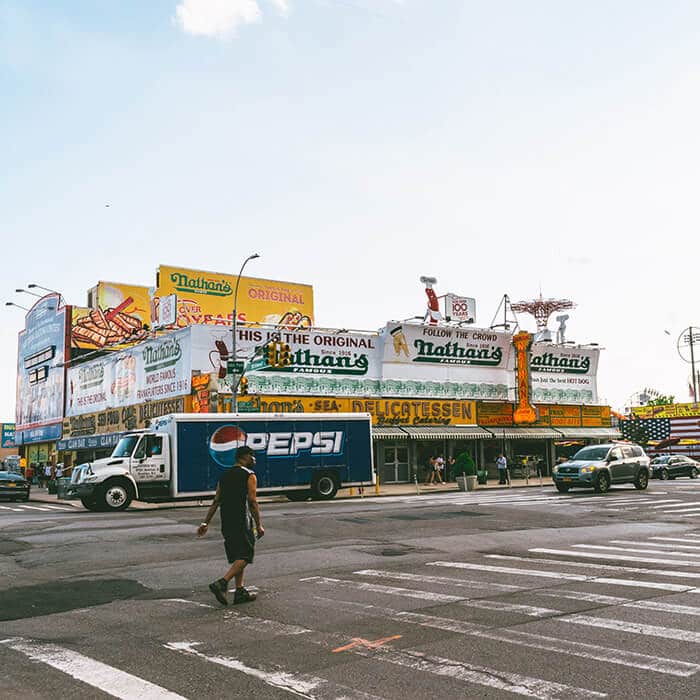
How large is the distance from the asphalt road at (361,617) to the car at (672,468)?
34691mm

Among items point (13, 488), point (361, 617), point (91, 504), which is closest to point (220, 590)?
point (361, 617)

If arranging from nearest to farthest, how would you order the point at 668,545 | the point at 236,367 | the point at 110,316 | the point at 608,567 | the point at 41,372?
the point at 608,567
the point at 668,545
the point at 236,367
the point at 110,316
the point at 41,372

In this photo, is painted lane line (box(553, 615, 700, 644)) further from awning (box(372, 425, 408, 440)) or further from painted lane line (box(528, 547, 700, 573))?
awning (box(372, 425, 408, 440))

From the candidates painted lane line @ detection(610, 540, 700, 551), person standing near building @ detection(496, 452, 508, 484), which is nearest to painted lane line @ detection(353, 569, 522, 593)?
painted lane line @ detection(610, 540, 700, 551)

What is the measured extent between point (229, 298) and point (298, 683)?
63.8 m

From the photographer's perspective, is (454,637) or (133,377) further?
(133,377)

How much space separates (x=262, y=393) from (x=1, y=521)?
20.8 metres

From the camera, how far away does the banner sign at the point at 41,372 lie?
205ft

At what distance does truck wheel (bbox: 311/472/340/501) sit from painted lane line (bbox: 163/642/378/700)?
22762 millimetres

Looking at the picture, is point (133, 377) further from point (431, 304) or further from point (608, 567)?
point (608, 567)

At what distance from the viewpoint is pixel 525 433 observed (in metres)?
49.1

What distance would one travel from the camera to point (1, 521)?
20953 millimetres

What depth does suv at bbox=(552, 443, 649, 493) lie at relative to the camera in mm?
29891

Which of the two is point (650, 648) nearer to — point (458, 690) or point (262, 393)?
point (458, 690)
